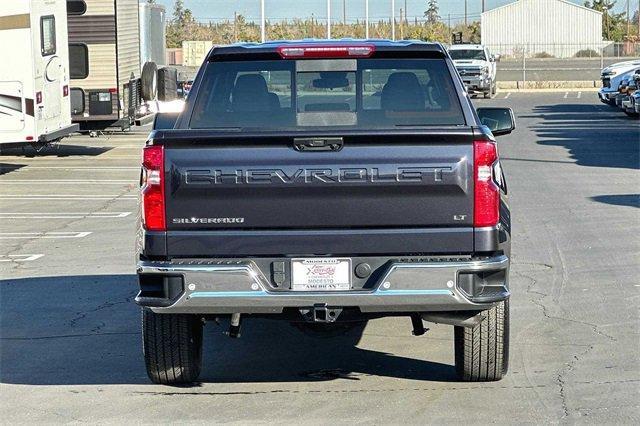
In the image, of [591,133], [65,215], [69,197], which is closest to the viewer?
[65,215]

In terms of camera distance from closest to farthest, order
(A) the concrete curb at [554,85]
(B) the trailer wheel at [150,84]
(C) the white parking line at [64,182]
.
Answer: (B) the trailer wheel at [150,84]
(C) the white parking line at [64,182]
(A) the concrete curb at [554,85]

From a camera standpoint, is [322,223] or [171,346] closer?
[322,223]

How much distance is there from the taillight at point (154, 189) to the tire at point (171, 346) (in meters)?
0.71

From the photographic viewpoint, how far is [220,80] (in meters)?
7.86

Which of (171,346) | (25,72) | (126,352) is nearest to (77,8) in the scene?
(25,72)

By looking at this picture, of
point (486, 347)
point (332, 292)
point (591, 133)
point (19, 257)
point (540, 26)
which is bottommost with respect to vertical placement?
point (19, 257)

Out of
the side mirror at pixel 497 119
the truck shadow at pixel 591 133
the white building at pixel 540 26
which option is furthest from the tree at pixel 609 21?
the side mirror at pixel 497 119

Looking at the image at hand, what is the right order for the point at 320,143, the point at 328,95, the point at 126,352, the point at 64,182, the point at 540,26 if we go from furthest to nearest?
the point at 540,26
the point at 64,182
the point at 126,352
the point at 328,95
the point at 320,143

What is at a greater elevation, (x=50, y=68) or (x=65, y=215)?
(x=50, y=68)

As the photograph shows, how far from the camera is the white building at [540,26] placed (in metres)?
94.9

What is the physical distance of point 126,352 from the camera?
8.84 meters

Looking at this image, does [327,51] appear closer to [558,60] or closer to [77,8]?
[77,8]

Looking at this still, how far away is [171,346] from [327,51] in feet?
6.27

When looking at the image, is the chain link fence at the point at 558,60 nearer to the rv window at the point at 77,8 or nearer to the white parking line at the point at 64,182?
the rv window at the point at 77,8
